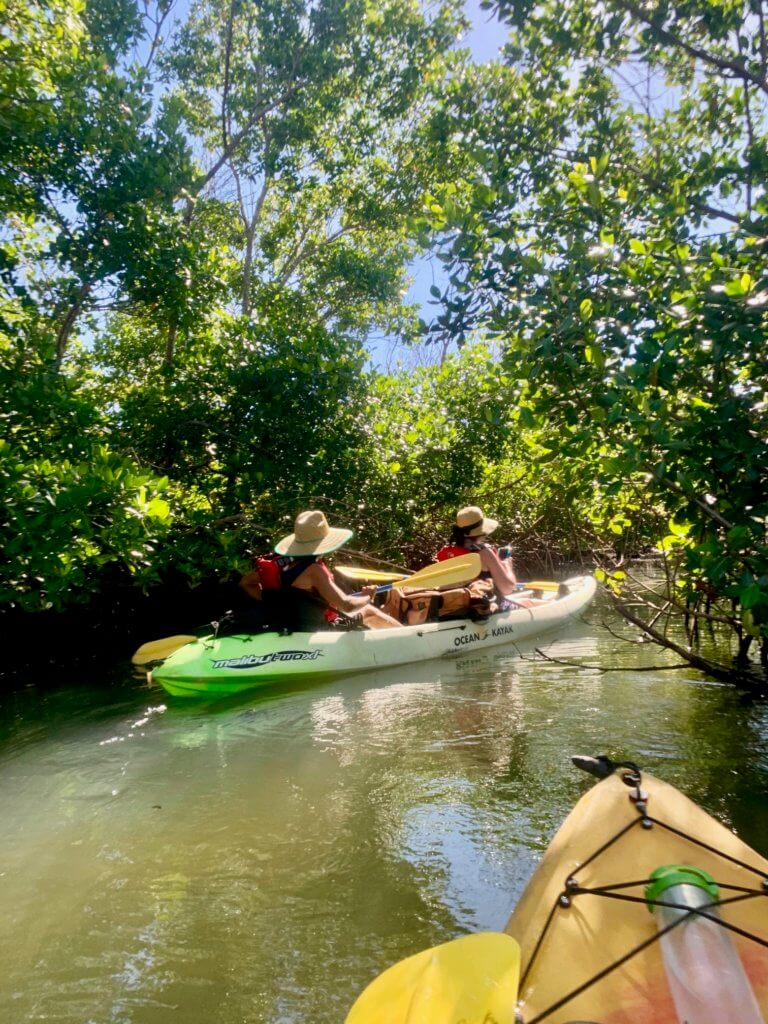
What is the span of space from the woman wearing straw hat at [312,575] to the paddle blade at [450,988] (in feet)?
14.2

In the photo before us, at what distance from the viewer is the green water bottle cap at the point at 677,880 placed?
2.14 meters

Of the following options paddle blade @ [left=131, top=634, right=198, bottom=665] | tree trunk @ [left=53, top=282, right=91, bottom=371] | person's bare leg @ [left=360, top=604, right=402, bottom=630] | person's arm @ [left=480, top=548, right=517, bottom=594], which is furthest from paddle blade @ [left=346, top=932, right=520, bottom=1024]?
tree trunk @ [left=53, top=282, right=91, bottom=371]

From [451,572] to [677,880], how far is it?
5173mm

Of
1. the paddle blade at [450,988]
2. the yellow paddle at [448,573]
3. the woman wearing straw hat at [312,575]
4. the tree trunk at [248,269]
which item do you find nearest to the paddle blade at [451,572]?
the yellow paddle at [448,573]

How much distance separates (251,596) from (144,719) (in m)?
1.49

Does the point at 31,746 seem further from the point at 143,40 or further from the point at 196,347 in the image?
the point at 143,40

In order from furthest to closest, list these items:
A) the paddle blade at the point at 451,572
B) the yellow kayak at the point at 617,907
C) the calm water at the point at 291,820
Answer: the paddle blade at the point at 451,572 < the calm water at the point at 291,820 < the yellow kayak at the point at 617,907

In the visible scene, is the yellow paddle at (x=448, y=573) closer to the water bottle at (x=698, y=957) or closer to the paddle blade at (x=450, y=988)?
the water bottle at (x=698, y=957)

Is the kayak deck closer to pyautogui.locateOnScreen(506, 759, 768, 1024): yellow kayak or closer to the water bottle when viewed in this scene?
pyautogui.locateOnScreen(506, 759, 768, 1024): yellow kayak

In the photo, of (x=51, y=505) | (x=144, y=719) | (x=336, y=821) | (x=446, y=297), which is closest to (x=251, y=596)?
(x=144, y=719)

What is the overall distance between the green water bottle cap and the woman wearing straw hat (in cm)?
419

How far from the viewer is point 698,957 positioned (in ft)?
6.34

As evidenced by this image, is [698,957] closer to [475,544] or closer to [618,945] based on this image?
[618,945]

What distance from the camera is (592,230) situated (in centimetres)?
385
